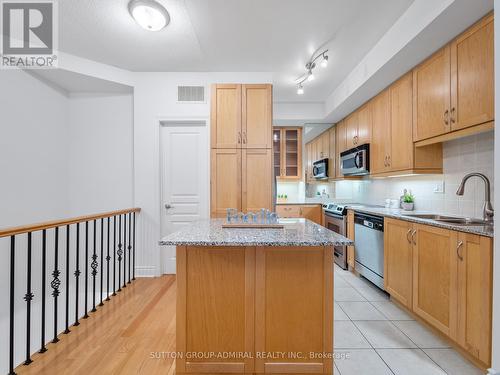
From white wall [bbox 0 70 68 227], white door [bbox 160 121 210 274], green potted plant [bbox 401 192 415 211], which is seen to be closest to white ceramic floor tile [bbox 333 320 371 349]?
green potted plant [bbox 401 192 415 211]

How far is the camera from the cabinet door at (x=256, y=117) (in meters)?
3.07

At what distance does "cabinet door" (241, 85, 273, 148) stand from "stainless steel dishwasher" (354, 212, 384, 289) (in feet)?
5.04

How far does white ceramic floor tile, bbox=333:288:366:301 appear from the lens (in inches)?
106

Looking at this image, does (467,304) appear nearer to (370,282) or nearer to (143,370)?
(370,282)

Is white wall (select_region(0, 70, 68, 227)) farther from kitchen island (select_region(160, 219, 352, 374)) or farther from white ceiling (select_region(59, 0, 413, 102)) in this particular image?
kitchen island (select_region(160, 219, 352, 374))

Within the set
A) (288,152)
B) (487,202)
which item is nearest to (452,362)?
(487,202)

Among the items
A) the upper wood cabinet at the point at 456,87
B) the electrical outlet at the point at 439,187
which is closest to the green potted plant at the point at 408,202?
the electrical outlet at the point at 439,187

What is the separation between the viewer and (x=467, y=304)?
1.62 m

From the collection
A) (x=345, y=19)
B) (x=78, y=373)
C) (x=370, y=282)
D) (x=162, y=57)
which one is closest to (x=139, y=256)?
(x=78, y=373)

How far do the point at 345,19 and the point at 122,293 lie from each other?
3.72 m

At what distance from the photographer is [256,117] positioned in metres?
3.08

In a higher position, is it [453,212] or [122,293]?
[453,212]

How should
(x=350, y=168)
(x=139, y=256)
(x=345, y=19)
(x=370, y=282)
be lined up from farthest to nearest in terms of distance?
(x=350, y=168) < (x=139, y=256) < (x=370, y=282) < (x=345, y=19)

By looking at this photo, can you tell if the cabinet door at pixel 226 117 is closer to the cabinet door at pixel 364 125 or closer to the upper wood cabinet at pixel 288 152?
the cabinet door at pixel 364 125
